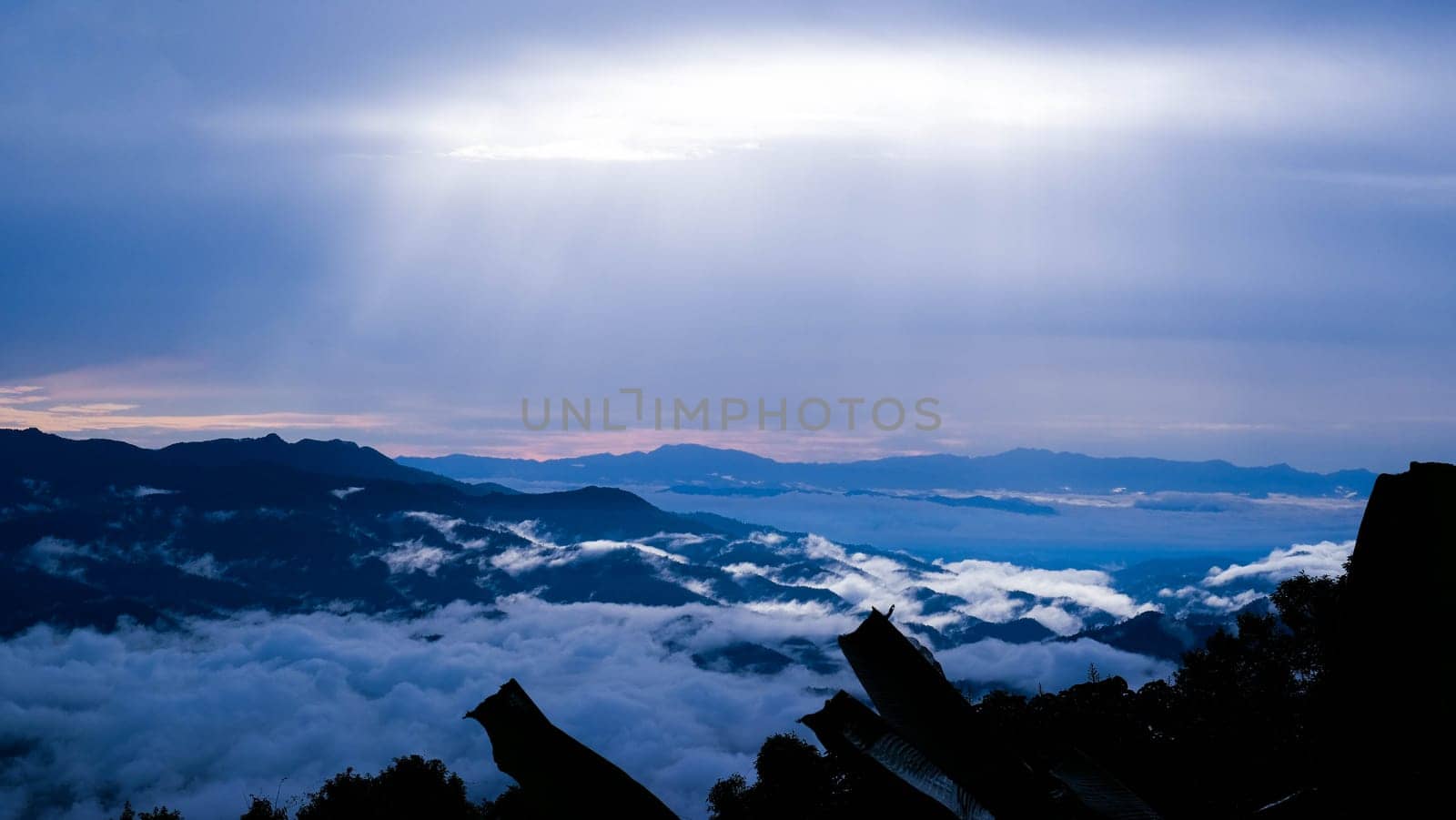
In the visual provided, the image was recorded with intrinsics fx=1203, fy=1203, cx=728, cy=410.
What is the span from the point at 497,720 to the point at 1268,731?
94.1 feet

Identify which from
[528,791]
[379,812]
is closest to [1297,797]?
[528,791]

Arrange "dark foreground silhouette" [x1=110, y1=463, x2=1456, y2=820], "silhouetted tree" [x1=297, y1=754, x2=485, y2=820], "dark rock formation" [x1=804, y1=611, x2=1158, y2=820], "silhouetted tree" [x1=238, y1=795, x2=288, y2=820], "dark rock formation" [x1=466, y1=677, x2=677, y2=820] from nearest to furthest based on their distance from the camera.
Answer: "dark foreground silhouette" [x1=110, y1=463, x2=1456, y2=820] < "dark rock formation" [x1=466, y1=677, x2=677, y2=820] < "dark rock formation" [x1=804, y1=611, x2=1158, y2=820] < "silhouetted tree" [x1=297, y1=754, x2=485, y2=820] < "silhouetted tree" [x1=238, y1=795, x2=288, y2=820]

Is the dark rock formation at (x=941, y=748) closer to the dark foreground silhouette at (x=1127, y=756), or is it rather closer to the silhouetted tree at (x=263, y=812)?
the dark foreground silhouette at (x=1127, y=756)

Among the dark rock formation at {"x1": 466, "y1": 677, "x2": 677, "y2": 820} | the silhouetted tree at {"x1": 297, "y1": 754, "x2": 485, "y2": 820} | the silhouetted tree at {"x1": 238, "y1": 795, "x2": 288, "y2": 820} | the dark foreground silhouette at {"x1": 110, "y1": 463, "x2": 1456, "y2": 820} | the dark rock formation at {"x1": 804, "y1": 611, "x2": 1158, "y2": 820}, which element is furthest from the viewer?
the silhouetted tree at {"x1": 238, "y1": 795, "x2": 288, "y2": 820}

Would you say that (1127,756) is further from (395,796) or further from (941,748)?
(395,796)

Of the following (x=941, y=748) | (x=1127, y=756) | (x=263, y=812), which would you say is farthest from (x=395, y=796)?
(x=941, y=748)

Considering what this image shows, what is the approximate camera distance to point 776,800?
34.5 metres

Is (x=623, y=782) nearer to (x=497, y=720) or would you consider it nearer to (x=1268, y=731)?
(x=497, y=720)

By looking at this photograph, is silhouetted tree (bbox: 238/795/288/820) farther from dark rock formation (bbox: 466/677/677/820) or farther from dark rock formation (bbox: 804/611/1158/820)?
dark rock formation (bbox: 804/611/1158/820)

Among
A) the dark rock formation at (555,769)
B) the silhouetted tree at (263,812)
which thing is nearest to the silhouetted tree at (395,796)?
the silhouetted tree at (263,812)

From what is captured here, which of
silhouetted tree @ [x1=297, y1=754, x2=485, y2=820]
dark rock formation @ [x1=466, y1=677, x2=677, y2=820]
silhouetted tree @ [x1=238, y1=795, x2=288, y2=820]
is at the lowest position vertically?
silhouetted tree @ [x1=238, y1=795, x2=288, y2=820]

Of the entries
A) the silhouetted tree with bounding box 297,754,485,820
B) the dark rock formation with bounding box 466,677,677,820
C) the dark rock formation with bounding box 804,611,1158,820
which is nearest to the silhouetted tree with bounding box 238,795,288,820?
the silhouetted tree with bounding box 297,754,485,820

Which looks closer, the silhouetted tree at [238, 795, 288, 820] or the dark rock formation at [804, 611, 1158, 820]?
the dark rock formation at [804, 611, 1158, 820]

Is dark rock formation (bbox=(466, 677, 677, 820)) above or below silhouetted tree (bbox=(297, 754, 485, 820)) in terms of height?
above
